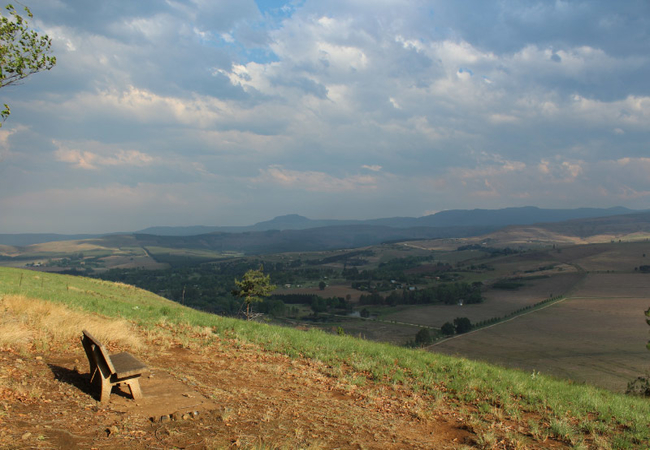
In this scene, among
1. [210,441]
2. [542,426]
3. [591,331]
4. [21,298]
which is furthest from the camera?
[591,331]

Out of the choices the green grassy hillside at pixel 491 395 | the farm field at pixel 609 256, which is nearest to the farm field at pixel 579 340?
the farm field at pixel 609 256

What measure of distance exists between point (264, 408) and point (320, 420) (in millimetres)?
1122

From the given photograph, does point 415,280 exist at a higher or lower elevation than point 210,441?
lower

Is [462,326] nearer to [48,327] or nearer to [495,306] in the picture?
[495,306]

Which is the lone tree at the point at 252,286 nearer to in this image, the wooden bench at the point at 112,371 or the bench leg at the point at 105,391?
the wooden bench at the point at 112,371

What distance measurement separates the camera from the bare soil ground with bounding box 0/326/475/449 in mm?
5656

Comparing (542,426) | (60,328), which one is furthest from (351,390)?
(60,328)

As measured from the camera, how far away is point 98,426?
588 centimetres

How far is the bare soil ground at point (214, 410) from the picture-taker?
18.6 ft

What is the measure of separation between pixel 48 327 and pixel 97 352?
4652 millimetres

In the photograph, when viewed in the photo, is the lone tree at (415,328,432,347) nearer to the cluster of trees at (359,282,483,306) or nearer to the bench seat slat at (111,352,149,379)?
the cluster of trees at (359,282,483,306)

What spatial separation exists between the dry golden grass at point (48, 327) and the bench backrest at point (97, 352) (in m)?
2.83

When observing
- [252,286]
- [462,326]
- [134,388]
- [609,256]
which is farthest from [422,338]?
[609,256]

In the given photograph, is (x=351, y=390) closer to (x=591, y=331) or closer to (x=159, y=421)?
(x=159, y=421)
